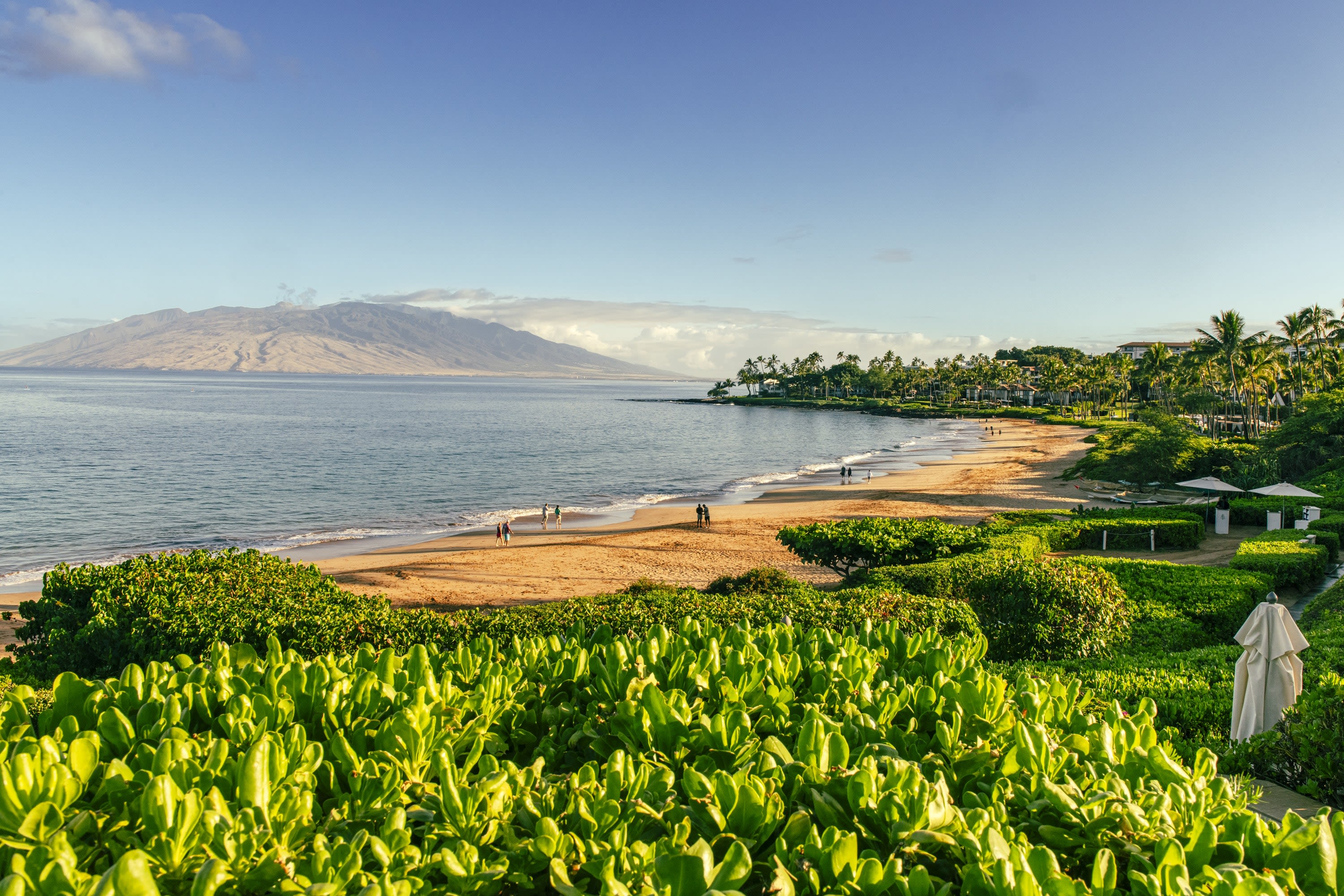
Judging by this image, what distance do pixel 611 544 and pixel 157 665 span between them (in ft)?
75.5

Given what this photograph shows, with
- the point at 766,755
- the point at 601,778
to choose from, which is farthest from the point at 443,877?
the point at 766,755

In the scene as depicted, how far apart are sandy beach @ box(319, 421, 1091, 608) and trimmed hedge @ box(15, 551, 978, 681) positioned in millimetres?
7475

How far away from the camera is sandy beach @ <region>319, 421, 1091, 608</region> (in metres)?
20.3

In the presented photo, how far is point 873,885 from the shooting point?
2143 mm

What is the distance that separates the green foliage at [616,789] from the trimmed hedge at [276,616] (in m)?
5.39

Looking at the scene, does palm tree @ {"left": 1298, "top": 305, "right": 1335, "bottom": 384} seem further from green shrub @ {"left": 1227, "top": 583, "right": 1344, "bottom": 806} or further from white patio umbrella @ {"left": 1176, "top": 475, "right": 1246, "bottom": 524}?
green shrub @ {"left": 1227, "top": 583, "right": 1344, "bottom": 806}

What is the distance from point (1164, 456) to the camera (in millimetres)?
33656

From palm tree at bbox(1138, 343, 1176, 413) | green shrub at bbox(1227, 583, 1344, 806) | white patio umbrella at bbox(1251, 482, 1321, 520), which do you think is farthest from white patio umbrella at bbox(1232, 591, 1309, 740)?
palm tree at bbox(1138, 343, 1176, 413)

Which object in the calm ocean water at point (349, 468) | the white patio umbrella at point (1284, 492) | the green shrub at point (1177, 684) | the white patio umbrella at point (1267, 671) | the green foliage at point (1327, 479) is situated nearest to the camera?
the white patio umbrella at point (1267, 671)

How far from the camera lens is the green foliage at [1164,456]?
33.4 metres

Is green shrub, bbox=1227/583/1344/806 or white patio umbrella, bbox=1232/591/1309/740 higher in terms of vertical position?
white patio umbrella, bbox=1232/591/1309/740

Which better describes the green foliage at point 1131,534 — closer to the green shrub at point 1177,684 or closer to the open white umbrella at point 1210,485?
the open white umbrella at point 1210,485

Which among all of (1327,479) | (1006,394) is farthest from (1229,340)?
(1006,394)

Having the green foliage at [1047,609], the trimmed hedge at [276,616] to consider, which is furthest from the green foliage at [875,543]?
the trimmed hedge at [276,616]
